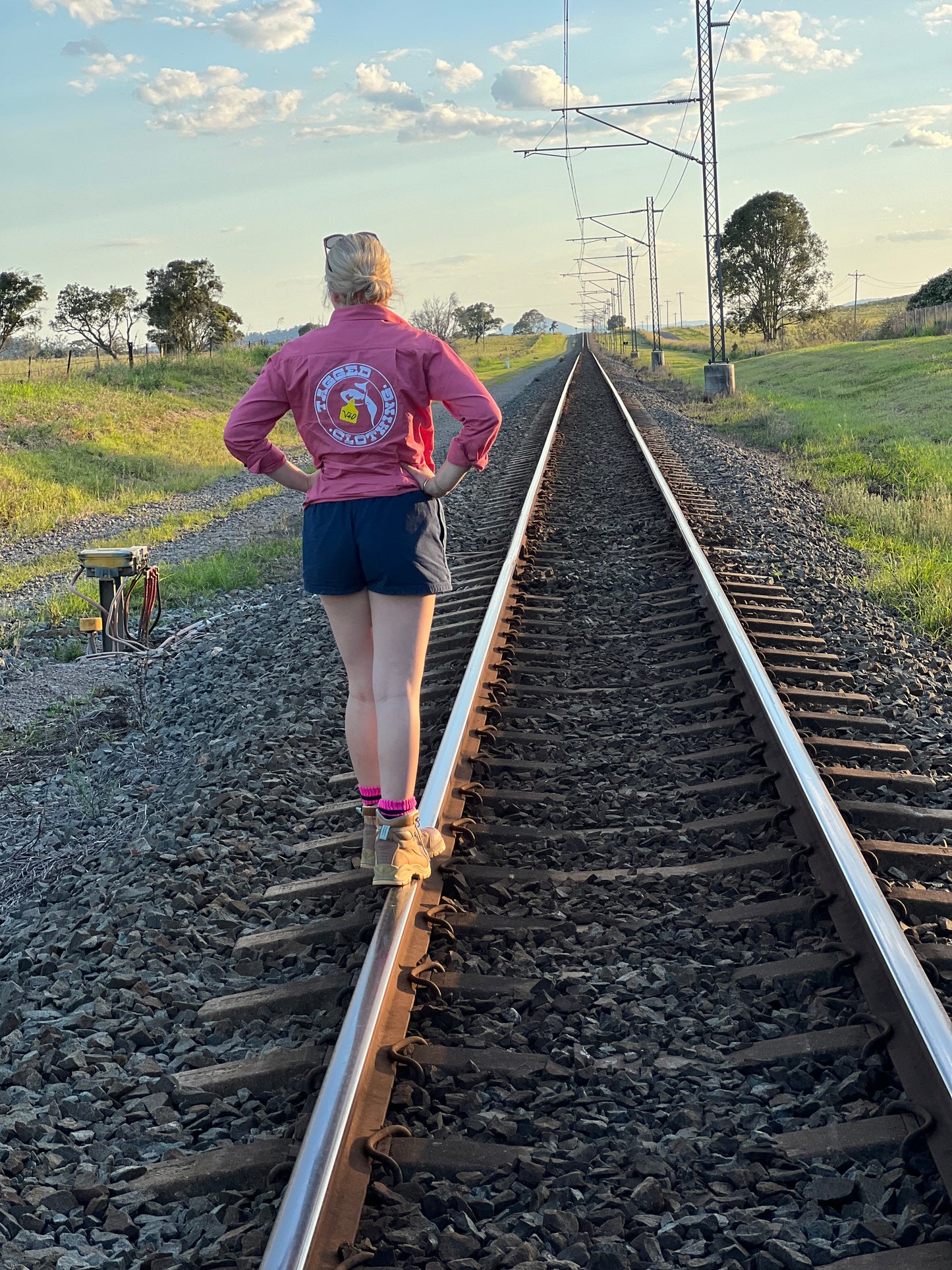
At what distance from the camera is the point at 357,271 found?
10.8 ft

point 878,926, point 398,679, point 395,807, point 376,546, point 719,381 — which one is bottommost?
point 878,926

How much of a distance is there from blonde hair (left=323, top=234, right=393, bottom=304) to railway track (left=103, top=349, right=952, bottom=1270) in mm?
1752

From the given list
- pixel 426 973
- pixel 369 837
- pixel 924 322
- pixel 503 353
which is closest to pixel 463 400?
pixel 369 837

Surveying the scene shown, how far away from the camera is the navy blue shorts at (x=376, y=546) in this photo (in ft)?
11.1

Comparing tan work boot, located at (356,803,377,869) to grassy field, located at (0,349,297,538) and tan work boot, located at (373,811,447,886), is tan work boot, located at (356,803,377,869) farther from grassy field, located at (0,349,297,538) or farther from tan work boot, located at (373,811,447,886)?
grassy field, located at (0,349,297,538)

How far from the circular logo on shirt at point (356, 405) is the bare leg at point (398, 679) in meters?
0.48

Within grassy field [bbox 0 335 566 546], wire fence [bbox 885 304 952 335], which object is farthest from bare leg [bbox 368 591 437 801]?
wire fence [bbox 885 304 952 335]

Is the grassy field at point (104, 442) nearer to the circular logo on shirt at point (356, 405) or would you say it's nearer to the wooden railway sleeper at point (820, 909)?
the circular logo on shirt at point (356, 405)

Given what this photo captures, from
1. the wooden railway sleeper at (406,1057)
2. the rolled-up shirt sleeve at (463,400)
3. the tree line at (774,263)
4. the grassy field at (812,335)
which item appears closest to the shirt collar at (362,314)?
the rolled-up shirt sleeve at (463,400)

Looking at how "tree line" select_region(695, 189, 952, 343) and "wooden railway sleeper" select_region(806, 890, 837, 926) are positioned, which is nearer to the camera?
"wooden railway sleeper" select_region(806, 890, 837, 926)

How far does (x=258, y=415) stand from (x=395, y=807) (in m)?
1.25

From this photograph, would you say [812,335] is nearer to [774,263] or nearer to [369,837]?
[774,263]

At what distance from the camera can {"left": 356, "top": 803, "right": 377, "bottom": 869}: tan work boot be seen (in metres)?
3.85

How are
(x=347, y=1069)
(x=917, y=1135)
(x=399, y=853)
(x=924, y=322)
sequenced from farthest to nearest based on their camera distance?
(x=924, y=322) → (x=399, y=853) → (x=347, y=1069) → (x=917, y=1135)
